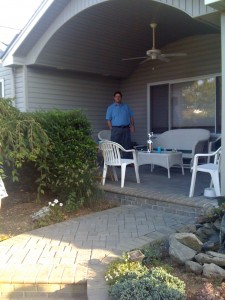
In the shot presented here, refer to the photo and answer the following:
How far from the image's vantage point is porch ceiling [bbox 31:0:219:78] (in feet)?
20.4

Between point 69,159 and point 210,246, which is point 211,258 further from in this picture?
point 69,159

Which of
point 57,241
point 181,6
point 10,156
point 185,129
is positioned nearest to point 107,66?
point 185,129

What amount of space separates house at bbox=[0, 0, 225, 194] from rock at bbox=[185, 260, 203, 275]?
14.4 feet

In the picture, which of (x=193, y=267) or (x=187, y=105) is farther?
(x=187, y=105)

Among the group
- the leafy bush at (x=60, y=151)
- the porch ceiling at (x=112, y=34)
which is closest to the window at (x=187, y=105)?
the porch ceiling at (x=112, y=34)

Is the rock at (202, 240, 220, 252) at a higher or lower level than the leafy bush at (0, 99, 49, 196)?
lower

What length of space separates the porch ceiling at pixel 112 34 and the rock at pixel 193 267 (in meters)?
4.27

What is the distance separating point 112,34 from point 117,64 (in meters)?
1.36

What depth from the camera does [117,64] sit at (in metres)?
8.54

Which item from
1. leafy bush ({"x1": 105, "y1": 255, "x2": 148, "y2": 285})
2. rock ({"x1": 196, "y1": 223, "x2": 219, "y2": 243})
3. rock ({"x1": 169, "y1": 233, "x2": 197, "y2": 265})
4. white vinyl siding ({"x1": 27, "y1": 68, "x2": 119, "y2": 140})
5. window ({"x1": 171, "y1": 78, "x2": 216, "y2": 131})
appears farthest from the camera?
window ({"x1": 171, "y1": 78, "x2": 216, "y2": 131})

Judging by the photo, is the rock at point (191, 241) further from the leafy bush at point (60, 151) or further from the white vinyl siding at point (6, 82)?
the white vinyl siding at point (6, 82)

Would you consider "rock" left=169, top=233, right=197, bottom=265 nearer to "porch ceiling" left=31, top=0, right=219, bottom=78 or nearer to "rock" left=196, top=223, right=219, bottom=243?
"rock" left=196, top=223, right=219, bottom=243

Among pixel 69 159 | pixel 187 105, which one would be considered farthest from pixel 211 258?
pixel 187 105

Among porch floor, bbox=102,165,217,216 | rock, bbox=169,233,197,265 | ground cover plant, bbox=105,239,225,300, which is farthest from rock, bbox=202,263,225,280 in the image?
porch floor, bbox=102,165,217,216
